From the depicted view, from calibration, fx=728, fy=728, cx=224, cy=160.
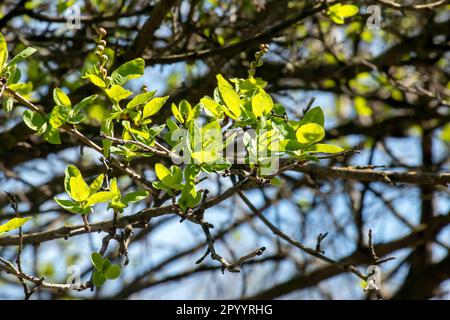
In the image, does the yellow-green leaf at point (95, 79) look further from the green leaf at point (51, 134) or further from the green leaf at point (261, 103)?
the green leaf at point (261, 103)

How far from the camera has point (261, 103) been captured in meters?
1.76

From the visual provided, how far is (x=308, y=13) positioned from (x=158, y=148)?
1.12m

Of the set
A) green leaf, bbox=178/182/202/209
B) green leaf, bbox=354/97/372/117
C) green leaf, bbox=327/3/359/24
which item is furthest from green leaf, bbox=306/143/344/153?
green leaf, bbox=354/97/372/117

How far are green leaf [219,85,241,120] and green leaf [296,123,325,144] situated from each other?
16 cm

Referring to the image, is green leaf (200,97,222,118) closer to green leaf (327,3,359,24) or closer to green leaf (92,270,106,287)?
green leaf (92,270,106,287)

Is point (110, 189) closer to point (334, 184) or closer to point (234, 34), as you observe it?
point (234, 34)

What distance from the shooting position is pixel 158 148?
1.97 meters

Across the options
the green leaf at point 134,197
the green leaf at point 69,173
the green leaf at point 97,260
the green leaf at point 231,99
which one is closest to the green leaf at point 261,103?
the green leaf at point 231,99

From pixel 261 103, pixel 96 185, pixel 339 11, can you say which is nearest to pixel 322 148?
pixel 261 103

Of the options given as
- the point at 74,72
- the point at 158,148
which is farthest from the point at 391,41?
the point at 158,148

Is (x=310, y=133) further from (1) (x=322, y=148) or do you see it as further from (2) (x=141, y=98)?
(2) (x=141, y=98)

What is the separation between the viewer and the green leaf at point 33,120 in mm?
1905

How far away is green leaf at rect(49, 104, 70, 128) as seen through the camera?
1887mm

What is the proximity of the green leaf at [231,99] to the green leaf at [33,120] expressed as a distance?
50cm
